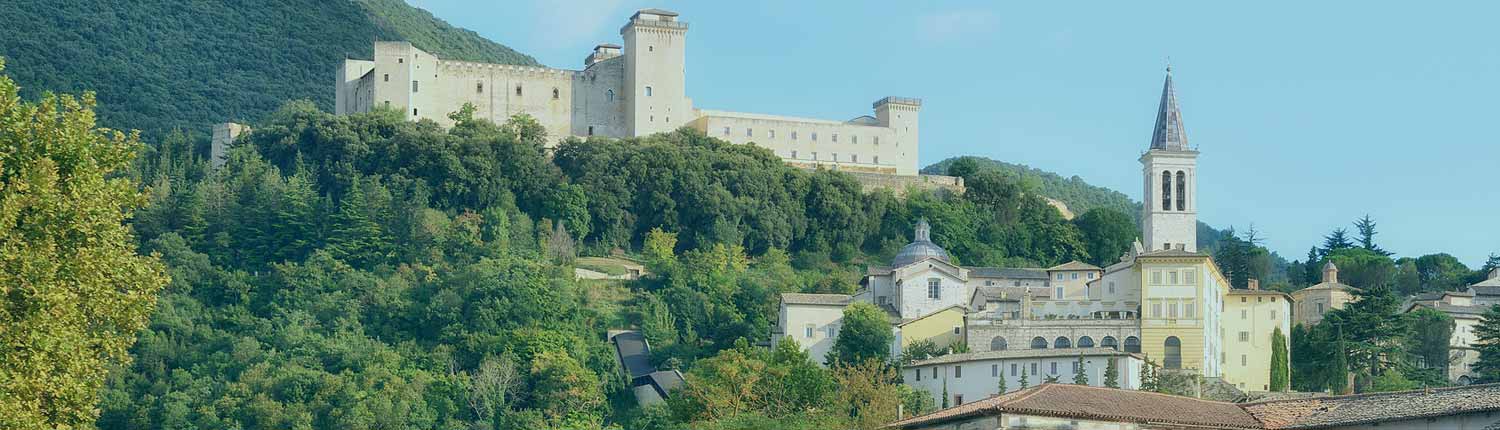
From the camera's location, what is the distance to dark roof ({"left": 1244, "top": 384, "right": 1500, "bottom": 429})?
4272cm

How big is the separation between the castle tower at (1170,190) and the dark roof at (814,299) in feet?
35.4

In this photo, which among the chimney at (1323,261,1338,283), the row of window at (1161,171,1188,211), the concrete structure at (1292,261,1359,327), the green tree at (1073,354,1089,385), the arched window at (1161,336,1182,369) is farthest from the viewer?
the chimney at (1323,261,1338,283)

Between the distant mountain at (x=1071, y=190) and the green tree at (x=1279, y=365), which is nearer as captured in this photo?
the green tree at (x=1279, y=365)

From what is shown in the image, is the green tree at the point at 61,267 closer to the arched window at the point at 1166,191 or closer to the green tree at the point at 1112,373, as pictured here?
the green tree at the point at 1112,373

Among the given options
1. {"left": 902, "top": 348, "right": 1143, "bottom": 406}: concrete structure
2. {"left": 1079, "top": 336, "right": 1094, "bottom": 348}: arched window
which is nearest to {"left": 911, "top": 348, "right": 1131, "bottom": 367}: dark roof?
{"left": 902, "top": 348, "right": 1143, "bottom": 406}: concrete structure

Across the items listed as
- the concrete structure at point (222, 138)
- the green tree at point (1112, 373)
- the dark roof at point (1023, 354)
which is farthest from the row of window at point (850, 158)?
the green tree at point (1112, 373)

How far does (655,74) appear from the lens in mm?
104562

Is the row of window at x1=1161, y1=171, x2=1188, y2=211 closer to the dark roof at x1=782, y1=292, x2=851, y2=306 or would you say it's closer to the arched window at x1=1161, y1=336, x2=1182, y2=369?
the arched window at x1=1161, y1=336, x2=1182, y2=369

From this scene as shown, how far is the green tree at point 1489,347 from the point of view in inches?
2904

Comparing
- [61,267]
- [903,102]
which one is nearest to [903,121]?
[903,102]

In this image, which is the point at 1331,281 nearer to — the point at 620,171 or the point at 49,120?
the point at 620,171

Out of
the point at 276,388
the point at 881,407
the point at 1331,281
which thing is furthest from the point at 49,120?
the point at 1331,281

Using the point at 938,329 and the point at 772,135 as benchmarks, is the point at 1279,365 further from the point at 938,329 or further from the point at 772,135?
the point at 772,135

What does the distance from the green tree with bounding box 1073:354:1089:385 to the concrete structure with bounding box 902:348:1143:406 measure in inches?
2.7
